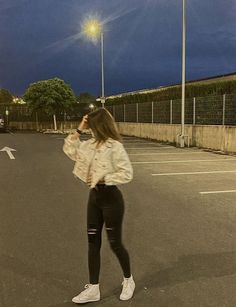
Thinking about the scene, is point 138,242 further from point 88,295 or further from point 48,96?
point 48,96

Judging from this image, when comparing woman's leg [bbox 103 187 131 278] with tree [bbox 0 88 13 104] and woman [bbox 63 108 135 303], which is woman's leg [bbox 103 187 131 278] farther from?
tree [bbox 0 88 13 104]

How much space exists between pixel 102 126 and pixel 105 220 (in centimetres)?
82

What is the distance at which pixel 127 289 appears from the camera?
3867 millimetres

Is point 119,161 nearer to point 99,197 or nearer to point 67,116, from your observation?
point 99,197

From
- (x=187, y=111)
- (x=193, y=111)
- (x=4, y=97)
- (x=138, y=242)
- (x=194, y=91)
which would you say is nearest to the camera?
(x=138, y=242)

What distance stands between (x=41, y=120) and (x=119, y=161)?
4110 cm

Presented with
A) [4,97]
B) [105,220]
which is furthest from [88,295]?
[4,97]

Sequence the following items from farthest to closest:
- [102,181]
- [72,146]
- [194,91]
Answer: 1. [194,91]
2. [72,146]
3. [102,181]

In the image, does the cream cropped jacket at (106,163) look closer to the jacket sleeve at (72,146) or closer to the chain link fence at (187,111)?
the jacket sleeve at (72,146)

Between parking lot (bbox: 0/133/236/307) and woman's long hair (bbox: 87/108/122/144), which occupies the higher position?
woman's long hair (bbox: 87/108/122/144)

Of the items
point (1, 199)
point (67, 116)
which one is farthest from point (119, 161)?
point (67, 116)

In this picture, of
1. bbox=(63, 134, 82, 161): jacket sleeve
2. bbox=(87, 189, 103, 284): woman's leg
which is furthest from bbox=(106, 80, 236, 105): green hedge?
bbox=(87, 189, 103, 284): woman's leg

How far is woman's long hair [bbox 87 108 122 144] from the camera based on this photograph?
377 cm

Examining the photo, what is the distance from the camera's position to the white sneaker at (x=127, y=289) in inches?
150
